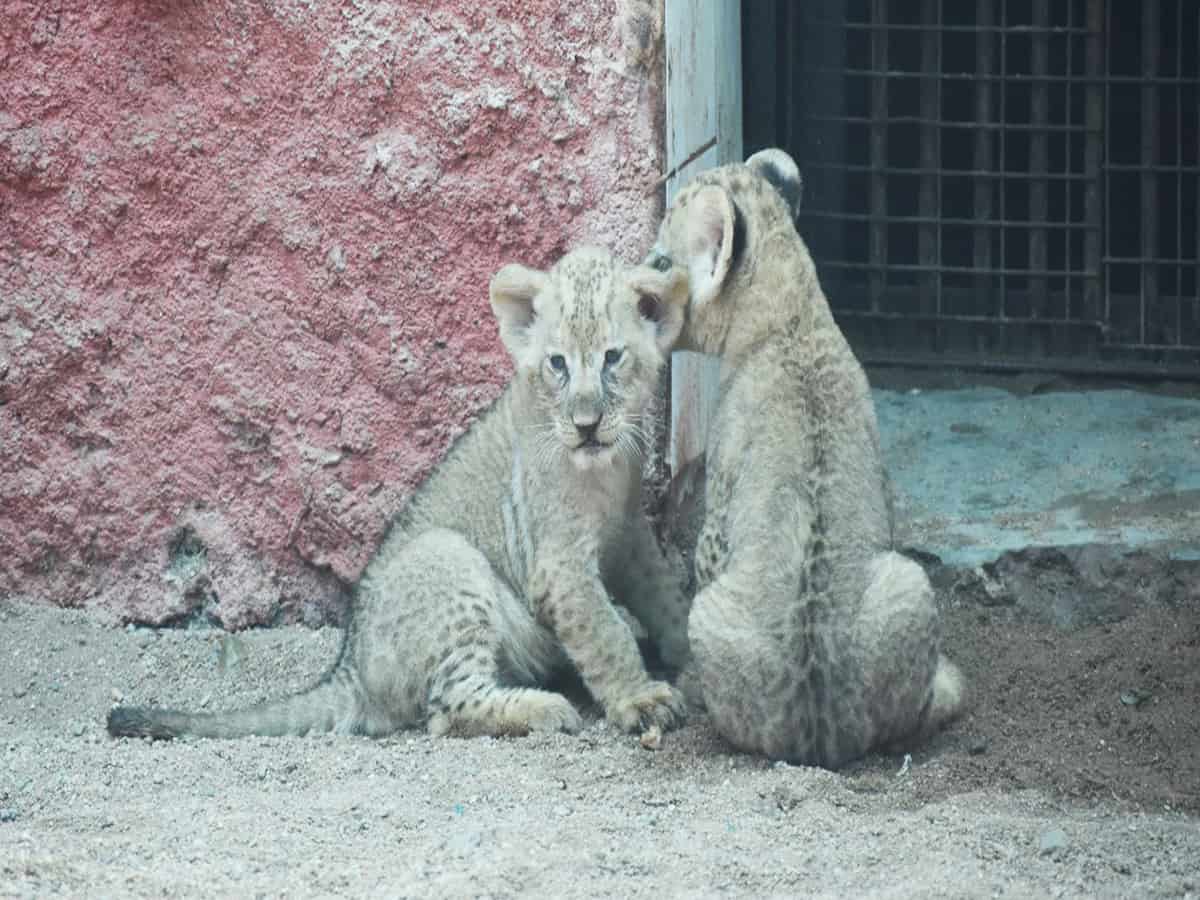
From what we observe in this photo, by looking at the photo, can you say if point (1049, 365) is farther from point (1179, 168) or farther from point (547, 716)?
point (547, 716)

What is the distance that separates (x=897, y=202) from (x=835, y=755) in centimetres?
400

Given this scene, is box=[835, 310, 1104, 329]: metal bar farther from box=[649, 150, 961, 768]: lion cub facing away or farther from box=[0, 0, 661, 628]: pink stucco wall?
box=[649, 150, 961, 768]: lion cub facing away

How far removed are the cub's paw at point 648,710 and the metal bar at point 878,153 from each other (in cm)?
292

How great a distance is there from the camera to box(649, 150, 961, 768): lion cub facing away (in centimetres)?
622

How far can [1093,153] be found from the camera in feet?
29.5

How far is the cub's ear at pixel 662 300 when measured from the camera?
6.77m

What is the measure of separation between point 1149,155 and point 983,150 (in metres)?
0.70

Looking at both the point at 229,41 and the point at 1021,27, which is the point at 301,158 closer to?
the point at 229,41

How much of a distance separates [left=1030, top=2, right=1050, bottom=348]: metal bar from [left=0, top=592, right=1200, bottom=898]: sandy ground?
2087 millimetres

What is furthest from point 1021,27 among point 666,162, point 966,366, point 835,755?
point 835,755

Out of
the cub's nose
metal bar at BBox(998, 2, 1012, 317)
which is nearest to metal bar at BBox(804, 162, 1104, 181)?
metal bar at BBox(998, 2, 1012, 317)

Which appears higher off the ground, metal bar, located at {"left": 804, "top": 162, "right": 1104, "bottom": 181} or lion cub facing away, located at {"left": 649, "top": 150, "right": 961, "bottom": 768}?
metal bar, located at {"left": 804, "top": 162, "right": 1104, "bottom": 181}

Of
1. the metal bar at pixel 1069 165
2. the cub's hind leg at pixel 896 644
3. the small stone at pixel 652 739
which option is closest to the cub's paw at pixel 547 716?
the small stone at pixel 652 739

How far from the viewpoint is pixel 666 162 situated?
7.37 meters
